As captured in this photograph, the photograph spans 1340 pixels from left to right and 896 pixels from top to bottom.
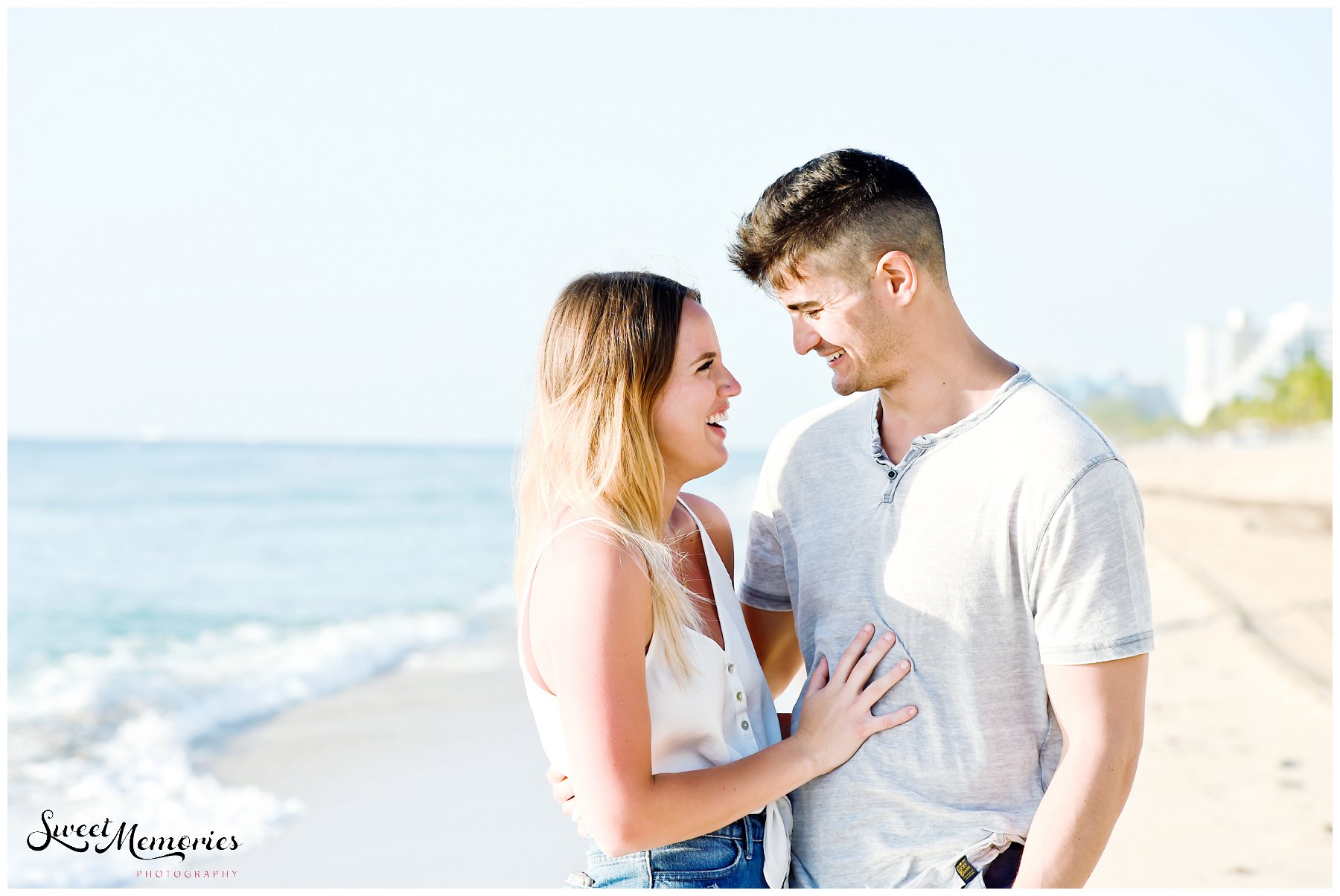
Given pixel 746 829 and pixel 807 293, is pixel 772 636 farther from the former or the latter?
pixel 807 293

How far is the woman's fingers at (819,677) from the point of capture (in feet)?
7.39

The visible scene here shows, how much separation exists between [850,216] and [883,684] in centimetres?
96

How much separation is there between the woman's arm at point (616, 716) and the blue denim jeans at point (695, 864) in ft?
0.32

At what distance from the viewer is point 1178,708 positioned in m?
7.63

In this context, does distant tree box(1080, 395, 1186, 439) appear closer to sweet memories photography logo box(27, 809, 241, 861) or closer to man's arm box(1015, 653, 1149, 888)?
sweet memories photography logo box(27, 809, 241, 861)

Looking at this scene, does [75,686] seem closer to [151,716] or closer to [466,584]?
[151,716]

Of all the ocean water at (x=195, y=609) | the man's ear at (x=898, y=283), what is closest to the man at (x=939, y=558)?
the man's ear at (x=898, y=283)

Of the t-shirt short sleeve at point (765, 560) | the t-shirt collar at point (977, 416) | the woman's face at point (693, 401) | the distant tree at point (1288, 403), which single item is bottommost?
the t-shirt short sleeve at point (765, 560)

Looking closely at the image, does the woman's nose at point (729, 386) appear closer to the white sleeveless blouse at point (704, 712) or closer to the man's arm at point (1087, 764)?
the white sleeveless blouse at point (704, 712)

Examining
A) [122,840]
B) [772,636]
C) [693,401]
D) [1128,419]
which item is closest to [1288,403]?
[1128,419]

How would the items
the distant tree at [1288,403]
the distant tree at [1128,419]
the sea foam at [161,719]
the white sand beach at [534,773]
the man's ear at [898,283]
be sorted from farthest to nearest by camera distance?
the distant tree at [1128,419]
the distant tree at [1288,403]
the sea foam at [161,719]
the white sand beach at [534,773]
the man's ear at [898,283]

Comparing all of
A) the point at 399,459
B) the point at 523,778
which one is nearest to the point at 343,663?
the point at 523,778

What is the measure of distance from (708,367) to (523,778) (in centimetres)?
451

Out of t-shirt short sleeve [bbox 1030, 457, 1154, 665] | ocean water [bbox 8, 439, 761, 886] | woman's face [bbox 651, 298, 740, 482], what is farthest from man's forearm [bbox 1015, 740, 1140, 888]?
→ ocean water [bbox 8, 439, 761, 886]
